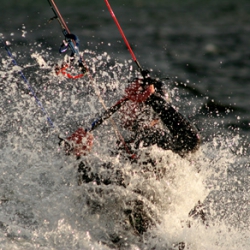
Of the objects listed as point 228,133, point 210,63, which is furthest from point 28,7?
point 228,133

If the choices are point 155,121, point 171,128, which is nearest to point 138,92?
point 155,121

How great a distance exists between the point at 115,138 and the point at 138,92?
1652 millimetres

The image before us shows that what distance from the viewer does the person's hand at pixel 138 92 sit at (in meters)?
6.34

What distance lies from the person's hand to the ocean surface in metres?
0.46

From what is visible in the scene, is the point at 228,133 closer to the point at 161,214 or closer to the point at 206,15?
the point at 161,214

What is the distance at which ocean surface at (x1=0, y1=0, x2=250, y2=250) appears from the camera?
654 cm

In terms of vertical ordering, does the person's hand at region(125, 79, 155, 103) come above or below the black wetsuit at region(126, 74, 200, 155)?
above

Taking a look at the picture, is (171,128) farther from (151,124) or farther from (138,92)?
(138,92)

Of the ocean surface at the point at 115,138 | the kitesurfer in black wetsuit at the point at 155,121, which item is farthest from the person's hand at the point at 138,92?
the ocean surface at the point at 115,138

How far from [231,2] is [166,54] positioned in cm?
505

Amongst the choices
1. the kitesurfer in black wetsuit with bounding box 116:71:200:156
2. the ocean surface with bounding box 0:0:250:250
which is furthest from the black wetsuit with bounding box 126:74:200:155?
the ocean surface with bounding box 0:0:250:250

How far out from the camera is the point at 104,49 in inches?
501

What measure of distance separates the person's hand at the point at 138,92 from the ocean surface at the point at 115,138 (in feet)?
1.50

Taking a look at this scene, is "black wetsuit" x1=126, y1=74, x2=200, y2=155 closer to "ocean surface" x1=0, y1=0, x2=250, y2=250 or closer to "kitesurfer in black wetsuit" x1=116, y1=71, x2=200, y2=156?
"kitesurfer in black wetsuit" x1=116, y1=71, x2=200, y2=156
